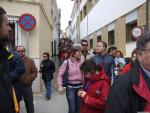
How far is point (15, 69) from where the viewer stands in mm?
6426

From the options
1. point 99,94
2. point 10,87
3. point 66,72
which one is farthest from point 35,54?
point 10,87

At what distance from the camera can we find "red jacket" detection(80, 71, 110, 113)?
4664 mm

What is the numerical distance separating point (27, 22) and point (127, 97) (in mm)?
10429

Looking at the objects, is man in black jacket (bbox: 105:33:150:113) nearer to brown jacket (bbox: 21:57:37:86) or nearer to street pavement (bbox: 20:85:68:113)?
brown jacket (bbox: 21:57:37:86)

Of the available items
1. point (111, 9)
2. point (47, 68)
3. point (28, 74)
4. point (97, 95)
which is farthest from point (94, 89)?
point (111, 9)

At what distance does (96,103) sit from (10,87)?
68.0 inches

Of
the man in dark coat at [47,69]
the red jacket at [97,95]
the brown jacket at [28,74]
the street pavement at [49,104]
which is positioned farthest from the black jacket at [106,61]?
the man in dark coat at [47,69]

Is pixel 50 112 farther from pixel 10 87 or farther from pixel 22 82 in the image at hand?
pixel 10 87

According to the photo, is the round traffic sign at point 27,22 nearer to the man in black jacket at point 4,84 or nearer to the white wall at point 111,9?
the white wall at point 111,9

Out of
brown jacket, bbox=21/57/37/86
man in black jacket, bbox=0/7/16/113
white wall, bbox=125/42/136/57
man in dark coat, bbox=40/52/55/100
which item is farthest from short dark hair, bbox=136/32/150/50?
white wall, bbox=125/42/136/57

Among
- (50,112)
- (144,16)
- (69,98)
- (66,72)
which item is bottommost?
(50,112)

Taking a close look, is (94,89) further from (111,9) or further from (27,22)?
(111,9)

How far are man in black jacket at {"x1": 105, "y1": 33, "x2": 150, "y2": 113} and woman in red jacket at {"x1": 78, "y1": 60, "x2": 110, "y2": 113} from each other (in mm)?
1863

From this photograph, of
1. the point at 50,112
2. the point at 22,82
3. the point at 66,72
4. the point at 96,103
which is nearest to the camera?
the point at 96,103
